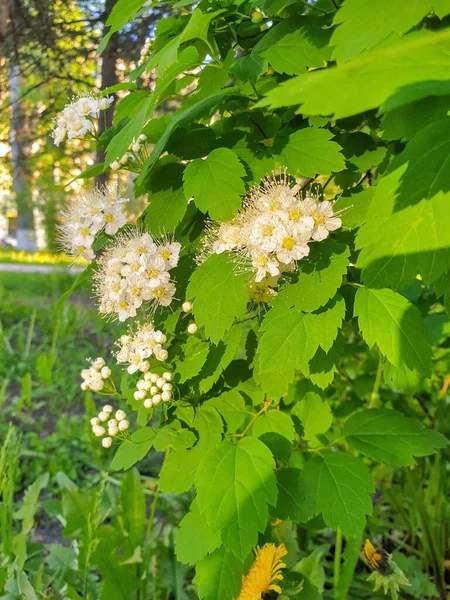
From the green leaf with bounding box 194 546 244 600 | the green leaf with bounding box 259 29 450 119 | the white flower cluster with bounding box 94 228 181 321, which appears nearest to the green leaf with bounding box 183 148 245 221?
the white flower cluster with bounding box 94 228 181 321

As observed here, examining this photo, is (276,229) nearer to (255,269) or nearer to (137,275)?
(255,269)

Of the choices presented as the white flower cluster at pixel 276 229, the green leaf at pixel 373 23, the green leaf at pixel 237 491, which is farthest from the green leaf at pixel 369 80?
the green leaf at pixel 237 491

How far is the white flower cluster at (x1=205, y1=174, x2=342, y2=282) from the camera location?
71cm

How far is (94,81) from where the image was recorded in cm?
276

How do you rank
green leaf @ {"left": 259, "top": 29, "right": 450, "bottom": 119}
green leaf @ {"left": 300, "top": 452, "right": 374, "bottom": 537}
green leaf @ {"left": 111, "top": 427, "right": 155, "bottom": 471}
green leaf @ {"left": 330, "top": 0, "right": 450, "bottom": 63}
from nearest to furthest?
green leaf @ {"left": 259, "top": 29, "right": 450, "bottom": 119} < green leaf @ {"left": 330, "top": 0, "right": 450, "bottom": 63} < green leaf @ {"left": 300, "top": 452, "right": 374, "bottom": 537} < green leaf @ {"left": 111, "top": 427, "right": 155, "bottom": 471}

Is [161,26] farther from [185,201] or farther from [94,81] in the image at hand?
[94,81]

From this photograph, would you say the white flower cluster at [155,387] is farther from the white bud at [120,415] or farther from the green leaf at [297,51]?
the green leaf at [297,51]

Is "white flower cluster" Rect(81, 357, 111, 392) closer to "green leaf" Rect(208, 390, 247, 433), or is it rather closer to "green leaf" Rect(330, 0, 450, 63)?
"green leaf" Rect(208, 390, 247, 433)

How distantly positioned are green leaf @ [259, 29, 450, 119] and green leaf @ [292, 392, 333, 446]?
2.55 ft

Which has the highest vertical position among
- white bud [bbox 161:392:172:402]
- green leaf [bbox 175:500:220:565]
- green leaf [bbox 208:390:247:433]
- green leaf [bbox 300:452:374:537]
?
white bud [bbox 161:392:172:402]

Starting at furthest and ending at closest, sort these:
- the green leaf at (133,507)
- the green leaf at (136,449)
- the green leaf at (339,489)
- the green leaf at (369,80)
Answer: the green leaf at (133,507) → the green leaf at (136,449) → the green leaf at (339,489) → the green leaf at (369,80)

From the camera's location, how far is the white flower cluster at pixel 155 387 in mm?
852

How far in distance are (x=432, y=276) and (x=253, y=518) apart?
1.44 feet

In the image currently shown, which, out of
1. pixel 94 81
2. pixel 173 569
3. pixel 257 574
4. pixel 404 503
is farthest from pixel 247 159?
pixel 94 81
